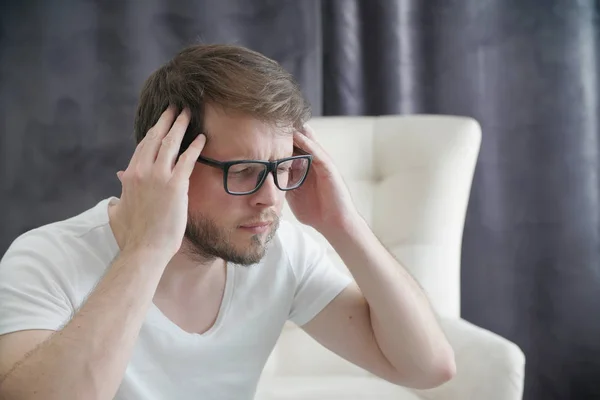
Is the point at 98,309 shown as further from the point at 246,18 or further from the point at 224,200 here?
the point at 246,18

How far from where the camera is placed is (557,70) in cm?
199

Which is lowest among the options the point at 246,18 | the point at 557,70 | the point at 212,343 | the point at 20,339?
the point at 212,343

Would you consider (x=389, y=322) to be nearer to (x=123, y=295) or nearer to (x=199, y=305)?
(x=199, y=305)

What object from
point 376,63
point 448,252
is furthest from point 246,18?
point 448,252

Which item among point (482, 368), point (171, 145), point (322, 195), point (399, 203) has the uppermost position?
point (171, 145)

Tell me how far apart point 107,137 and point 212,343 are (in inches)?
37.8

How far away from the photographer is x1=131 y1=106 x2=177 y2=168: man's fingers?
40.4 inches

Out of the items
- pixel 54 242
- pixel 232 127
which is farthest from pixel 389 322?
pixel 54 242

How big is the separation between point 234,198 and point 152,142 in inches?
6.4

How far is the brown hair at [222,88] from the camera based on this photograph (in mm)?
1077

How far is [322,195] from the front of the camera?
1221 mm

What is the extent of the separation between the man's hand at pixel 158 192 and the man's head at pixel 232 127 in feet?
0.15

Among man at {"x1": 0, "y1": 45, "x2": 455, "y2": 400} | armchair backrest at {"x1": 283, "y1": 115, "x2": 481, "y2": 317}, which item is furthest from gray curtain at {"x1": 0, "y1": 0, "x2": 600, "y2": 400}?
man at {"x1": 0, "y1": 45, "x2": 455, "y2": 400}

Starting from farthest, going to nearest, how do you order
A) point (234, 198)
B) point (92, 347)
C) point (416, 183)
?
1. point (416, 183)
2. point (234, 198)
3. point (92, 347)
